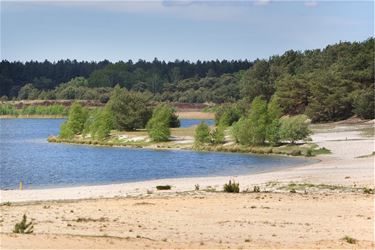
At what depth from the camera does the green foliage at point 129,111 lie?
99688 millimetres

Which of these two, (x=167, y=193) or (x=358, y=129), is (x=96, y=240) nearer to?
(x=167, y=193)

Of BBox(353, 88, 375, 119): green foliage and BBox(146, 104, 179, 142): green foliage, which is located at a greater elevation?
BBox(353, 88, 375, 119): green foliage

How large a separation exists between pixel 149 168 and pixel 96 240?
36.8 meters

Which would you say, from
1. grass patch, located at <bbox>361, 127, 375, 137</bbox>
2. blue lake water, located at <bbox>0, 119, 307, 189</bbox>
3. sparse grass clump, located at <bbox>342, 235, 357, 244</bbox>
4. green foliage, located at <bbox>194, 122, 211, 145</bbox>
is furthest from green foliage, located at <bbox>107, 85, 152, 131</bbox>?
sparse grass clump, located at <bbox>342, 235, 357, 244</bbox>

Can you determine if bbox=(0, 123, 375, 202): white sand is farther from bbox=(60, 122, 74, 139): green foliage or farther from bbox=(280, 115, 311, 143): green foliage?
bbox=(60, 122, 74, 139): green foliage

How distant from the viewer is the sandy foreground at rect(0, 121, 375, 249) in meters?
20.0

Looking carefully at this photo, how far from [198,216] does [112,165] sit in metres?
34.2

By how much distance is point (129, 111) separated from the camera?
100 m

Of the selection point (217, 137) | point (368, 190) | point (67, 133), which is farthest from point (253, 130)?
point (368, 190)

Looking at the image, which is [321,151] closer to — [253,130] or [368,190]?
[253,130]

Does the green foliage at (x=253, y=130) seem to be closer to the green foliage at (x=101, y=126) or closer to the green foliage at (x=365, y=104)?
the green foliage at (x=365, y=104)

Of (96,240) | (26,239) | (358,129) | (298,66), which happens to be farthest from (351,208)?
(298,66)

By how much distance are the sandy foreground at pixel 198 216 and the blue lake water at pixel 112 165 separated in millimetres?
9911

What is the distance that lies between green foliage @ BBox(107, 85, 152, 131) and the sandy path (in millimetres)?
67766
